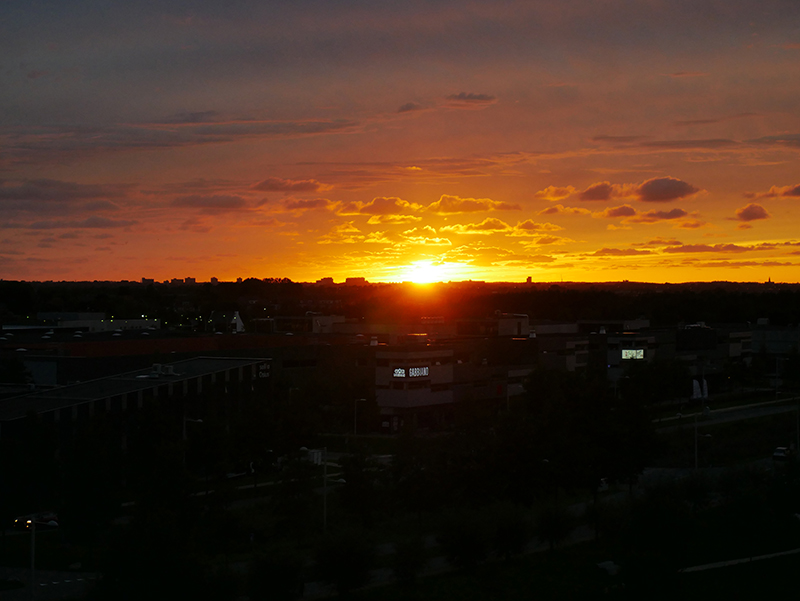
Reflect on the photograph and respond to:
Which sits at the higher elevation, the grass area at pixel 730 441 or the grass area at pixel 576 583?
the grass area at pixel 730 441

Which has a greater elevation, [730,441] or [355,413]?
[355,413]

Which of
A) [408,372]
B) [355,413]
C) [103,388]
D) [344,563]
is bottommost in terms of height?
[344,563]

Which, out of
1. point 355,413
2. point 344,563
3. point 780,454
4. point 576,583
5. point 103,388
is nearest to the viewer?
point 344,563

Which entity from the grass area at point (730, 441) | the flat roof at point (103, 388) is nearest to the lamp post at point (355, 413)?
the flat roof at point (103, 388)

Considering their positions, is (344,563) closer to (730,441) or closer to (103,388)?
(103,388)

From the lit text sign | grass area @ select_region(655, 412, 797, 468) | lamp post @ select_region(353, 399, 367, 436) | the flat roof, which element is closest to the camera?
the flat roof

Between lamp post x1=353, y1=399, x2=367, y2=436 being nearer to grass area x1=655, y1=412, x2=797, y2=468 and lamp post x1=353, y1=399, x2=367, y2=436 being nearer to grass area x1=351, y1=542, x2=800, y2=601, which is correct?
grass area x1=655, y1=412, x2=797, y2=468

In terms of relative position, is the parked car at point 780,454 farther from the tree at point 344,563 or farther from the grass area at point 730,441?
the tree at point 344,563

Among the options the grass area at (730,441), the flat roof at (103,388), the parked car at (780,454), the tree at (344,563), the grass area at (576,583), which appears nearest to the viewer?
the tree at (344,563)

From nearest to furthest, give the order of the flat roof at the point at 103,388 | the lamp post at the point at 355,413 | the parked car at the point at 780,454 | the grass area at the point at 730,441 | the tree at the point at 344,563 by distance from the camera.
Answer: the tree at the point at 344,563 → the flat roof at the point at 103,388 → the parked car at the point at 780,454 → the grass area at the point at 730,441 → the lamp post at the point at 355,413

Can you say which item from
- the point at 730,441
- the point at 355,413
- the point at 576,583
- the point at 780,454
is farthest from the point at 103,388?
the point at 730,441

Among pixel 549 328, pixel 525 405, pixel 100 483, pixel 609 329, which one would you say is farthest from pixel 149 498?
pixel 609 329

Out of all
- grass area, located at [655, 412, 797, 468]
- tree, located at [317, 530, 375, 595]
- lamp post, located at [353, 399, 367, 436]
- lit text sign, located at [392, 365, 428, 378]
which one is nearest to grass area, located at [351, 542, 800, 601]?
tree, located at [317, 530, 375, 595]

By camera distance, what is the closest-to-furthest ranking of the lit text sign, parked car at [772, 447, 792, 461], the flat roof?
the flat roof → parked car at [772, 447, 792, 461] → the lit text sign
